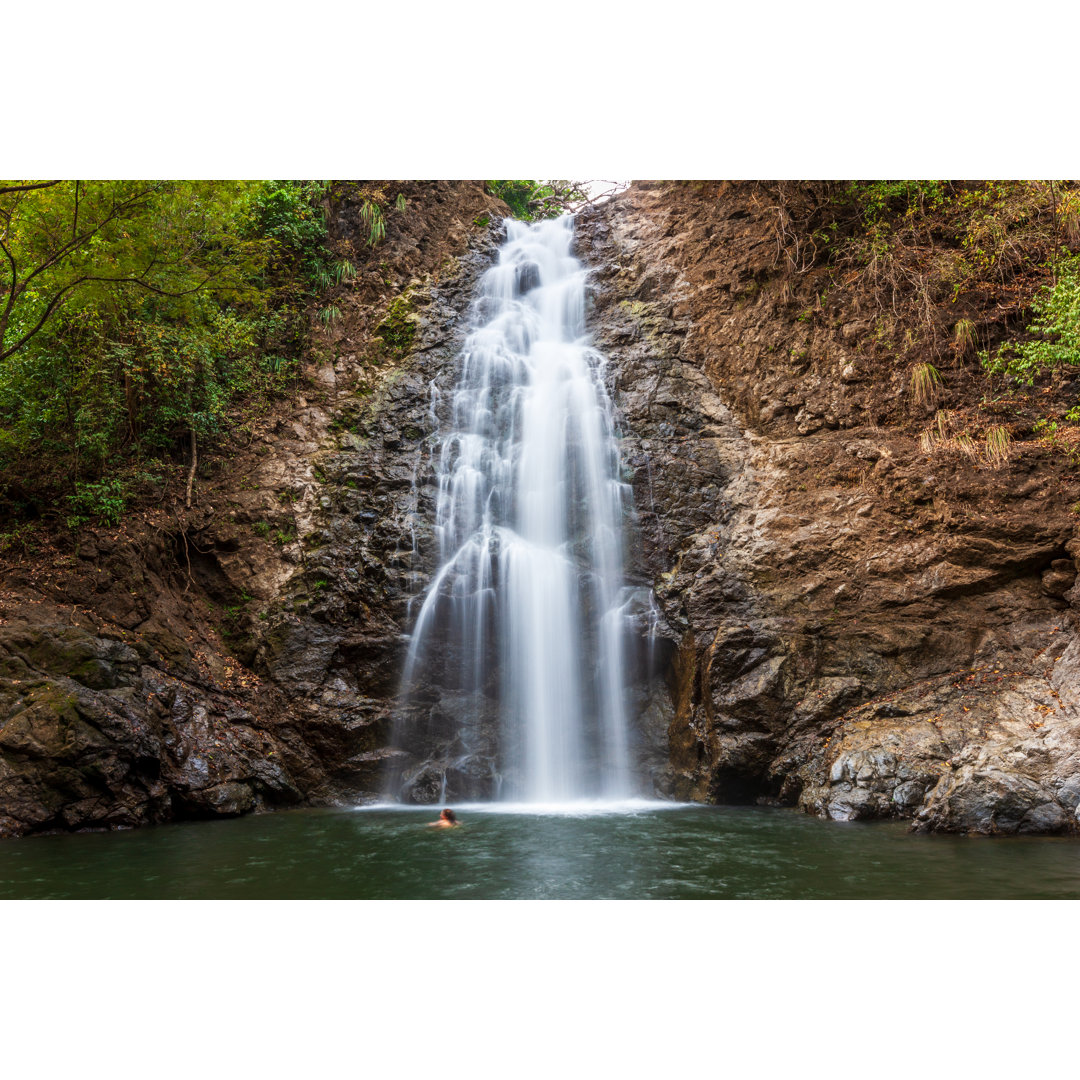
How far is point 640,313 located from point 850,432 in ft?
18.5

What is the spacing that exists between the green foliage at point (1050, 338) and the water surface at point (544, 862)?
6165 mm

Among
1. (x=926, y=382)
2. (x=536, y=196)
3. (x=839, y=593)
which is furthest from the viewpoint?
(x=536, y=196)

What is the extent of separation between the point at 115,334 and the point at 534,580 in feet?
27.6

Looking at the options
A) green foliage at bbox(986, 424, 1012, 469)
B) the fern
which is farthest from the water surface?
the fern

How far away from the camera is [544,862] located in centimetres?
673

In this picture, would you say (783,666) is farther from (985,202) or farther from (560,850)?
(985,202)

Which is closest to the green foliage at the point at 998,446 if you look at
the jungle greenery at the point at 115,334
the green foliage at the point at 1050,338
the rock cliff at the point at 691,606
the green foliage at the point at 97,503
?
the rock cliff at the point at 691,606

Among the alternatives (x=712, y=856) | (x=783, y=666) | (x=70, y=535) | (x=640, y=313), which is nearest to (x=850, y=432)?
(x=783, y=666)

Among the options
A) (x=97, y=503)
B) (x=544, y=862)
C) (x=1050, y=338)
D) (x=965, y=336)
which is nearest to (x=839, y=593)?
(x=965, y=336)

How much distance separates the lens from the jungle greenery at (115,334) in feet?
30.8

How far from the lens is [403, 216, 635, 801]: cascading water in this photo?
10758 millimetres

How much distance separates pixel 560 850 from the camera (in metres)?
7.19

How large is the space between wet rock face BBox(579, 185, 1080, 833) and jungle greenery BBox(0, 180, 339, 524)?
7.61m

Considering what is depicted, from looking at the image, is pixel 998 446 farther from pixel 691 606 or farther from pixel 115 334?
pixel 115 334
